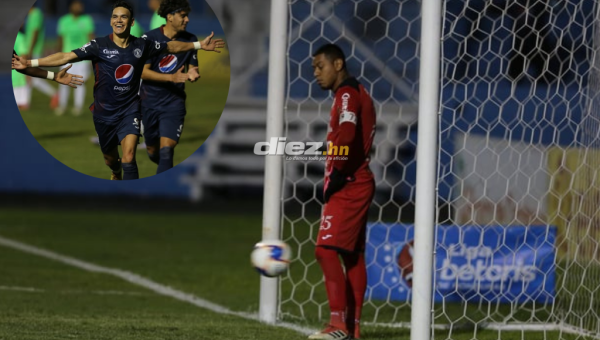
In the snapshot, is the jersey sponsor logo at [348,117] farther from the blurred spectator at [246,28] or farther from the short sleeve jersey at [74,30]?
the blurred spectator at [246,28]

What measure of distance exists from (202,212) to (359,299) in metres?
10.8

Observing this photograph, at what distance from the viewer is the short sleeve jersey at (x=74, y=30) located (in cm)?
417

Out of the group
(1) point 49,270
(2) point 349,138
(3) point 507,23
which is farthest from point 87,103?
(1) point 49,270

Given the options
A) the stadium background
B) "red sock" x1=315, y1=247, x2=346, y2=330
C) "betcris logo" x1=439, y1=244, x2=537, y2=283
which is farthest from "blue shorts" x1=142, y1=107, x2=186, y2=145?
"betcris logo" x1=439, y1=244, x2=537, y2=283

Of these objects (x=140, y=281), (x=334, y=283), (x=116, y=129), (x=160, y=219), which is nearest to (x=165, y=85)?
(x=116, y=129)

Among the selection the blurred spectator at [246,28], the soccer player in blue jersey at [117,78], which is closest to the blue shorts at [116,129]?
the soccer player in blue jersey at [117,78]

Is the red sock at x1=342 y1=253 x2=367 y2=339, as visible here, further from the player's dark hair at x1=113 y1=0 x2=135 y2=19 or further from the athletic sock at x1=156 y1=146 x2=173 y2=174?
the player's dark hair at x1=113 y1=0 x2=135 y2=19

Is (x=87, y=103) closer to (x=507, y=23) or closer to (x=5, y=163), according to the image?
(x=507, y=23)

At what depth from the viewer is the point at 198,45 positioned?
4.06 metres

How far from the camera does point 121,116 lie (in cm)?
394

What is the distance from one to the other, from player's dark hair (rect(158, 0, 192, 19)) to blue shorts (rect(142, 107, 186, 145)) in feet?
1.19

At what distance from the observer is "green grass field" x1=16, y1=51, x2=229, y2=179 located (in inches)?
159

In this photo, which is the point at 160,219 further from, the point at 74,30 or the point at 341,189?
the point at 74,30

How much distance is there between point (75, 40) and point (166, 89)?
1.74ft
